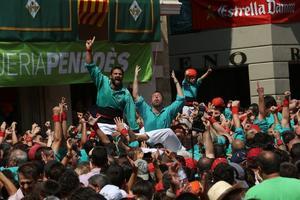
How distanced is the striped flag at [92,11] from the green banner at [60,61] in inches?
16.8

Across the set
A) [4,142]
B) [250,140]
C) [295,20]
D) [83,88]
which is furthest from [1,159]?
[295,20]

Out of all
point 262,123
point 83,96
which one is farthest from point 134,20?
point 262,123

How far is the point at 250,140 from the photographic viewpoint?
1241 centimetres

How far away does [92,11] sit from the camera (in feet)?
60.6

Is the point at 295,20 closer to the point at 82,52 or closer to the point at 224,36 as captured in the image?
the point at 224,36

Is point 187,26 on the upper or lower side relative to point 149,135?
upper

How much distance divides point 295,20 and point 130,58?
5.17m

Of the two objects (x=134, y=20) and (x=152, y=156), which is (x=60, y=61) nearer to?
(x=134, y=20)

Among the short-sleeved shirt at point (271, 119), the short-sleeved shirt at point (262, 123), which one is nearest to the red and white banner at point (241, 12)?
the short-sleeved shirt at point (271, 119)

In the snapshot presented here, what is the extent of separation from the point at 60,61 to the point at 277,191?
10703mm

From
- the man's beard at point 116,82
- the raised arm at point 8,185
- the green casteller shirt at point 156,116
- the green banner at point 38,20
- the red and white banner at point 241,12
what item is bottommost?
the raised arm at point 8,185

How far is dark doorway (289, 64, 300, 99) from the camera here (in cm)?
2391

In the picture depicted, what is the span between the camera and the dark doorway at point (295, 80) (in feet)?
78.4

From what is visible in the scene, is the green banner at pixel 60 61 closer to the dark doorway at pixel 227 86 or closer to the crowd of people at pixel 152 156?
the crowd of people at pixel 152 156
